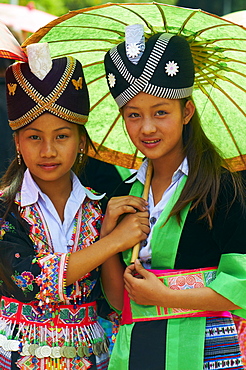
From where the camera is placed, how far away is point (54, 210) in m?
2.56

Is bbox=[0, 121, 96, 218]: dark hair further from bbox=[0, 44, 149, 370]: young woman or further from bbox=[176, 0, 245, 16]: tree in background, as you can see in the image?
bbox=[176, 0, 245, 16]: tree in background

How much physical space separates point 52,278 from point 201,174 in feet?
2.47

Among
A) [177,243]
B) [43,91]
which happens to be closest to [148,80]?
[43,91]

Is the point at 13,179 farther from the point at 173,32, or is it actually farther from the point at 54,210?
the point at 173,32

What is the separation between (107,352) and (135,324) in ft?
0.88

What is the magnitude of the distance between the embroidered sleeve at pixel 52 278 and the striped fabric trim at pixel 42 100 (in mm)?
591

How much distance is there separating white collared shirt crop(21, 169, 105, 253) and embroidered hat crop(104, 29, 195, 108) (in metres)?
0.51

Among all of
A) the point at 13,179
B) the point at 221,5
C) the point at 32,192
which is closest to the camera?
the point at 32,192

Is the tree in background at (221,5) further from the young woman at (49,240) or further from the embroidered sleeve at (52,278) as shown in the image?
the embroidered sleeve at (52,278)

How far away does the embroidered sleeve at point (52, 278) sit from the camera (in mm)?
2346

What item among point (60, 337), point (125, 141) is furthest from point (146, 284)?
point (125, 141)

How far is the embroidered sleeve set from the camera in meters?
2.35

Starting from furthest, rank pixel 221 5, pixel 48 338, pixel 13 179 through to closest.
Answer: pixel 221 5
pixel 13 179
pixel 48 338

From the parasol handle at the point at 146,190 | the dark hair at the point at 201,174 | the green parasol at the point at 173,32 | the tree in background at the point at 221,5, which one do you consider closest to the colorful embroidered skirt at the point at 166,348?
the parasol handle at the point at 146,190
